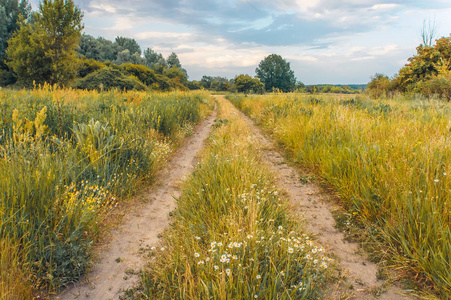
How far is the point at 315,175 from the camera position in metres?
4.98

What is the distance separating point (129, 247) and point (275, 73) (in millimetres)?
73473

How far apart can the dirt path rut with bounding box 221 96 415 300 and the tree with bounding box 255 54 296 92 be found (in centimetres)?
6842

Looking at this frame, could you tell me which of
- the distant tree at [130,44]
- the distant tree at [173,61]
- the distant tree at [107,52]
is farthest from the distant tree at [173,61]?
the distant tree at [107,52]

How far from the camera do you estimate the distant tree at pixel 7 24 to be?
101ft

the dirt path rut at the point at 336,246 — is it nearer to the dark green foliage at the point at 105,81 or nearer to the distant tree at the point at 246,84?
the dark green foliage at the point at 105,81

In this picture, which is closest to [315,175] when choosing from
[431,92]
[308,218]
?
[308,218]

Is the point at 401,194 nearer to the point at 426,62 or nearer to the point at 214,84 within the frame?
the point at 426,62

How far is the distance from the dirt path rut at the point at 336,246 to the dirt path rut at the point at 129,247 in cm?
182

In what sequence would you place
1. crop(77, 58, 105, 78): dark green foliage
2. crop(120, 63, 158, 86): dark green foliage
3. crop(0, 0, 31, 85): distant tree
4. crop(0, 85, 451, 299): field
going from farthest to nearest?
crop(0, 0, 31, 85): distant tree → crop(77, 58, 105, 78): dark green foliage → crop(120, 63, 158, 86): dark green foliage → crop(0, 85, 451, 299): field

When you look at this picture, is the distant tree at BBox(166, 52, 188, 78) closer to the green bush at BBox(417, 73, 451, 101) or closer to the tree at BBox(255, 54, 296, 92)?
the tree at BBox(255, 54, 296, 92)

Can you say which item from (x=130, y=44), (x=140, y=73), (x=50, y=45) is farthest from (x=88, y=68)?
(x=130, y=44)

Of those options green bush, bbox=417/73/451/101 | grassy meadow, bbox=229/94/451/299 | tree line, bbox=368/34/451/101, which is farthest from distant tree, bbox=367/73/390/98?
grassy meadow, bbox=229/94/451/299

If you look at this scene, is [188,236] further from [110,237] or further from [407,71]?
[407,71]

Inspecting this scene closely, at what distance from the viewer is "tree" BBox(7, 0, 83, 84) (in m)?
23.5
